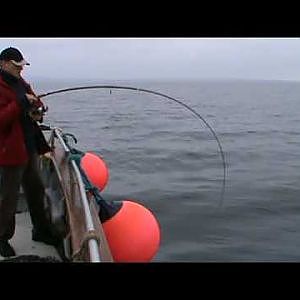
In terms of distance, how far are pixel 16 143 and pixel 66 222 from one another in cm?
92

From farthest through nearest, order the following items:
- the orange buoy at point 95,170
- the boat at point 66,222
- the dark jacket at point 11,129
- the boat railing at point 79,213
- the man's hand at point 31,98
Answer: the orange buoy at point 95,170 < the man's hand at point 31,98 < the dark jacket at point 11,129 < the boat at point 66,222 < the boat railing at point 79,213

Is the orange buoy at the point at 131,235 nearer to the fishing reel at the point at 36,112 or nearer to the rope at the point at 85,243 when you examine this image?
the rope at the point at 85,243

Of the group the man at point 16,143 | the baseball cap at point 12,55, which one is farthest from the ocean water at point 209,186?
the baseball cap at point 12,55

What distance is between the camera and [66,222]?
4.29 m

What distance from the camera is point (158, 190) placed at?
10758 mm

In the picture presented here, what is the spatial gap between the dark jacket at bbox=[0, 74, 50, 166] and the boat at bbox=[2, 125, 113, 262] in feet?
1.89

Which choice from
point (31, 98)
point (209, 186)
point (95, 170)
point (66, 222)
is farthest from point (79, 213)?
point (209, 186)

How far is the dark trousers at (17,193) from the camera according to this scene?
3.80m

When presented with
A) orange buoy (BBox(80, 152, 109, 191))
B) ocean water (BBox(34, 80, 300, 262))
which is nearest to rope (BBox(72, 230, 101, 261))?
orange buoy (BBox(80, 152, 109, 191))

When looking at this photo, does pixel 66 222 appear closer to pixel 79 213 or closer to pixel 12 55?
pixel 79 213

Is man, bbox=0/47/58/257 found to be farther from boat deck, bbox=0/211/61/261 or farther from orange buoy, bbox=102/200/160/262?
orange buoy, bbox=102/200/160/262

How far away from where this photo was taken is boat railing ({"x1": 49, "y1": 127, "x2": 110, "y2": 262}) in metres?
3.09

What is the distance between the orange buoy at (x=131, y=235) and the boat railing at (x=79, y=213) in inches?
11.8
